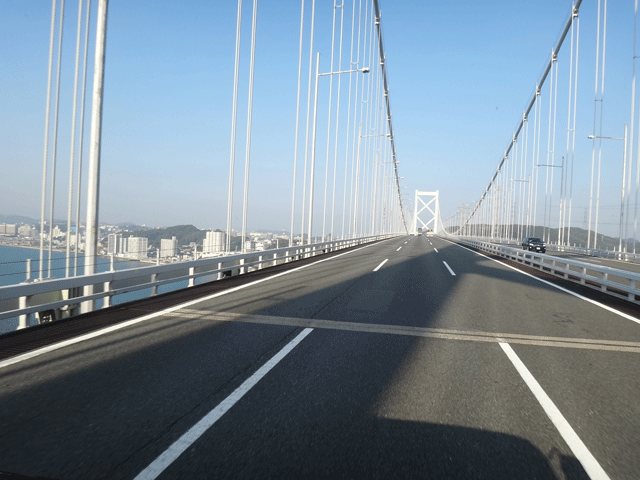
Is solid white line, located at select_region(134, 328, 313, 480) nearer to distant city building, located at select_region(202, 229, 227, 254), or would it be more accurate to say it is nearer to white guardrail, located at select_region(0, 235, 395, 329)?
white guardrail, located at select_region(0, 235, 395, 329)

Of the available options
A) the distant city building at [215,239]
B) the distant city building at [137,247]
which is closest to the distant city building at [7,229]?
the distant city building at [137,247]

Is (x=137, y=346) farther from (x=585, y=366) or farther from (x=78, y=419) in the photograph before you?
(x=585, y=366)

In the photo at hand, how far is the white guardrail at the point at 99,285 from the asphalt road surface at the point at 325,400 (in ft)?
3.63

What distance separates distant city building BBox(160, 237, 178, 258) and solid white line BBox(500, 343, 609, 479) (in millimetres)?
7101

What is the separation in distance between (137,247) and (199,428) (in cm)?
742

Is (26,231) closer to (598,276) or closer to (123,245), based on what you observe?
(123,245)

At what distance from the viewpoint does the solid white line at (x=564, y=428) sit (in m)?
3.12

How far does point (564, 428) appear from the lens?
147 inches

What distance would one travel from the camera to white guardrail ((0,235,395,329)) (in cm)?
645

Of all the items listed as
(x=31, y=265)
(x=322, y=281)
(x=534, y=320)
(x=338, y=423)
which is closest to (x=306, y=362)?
(x=338, y=423)

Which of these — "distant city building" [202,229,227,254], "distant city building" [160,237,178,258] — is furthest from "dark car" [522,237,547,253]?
"distant city building" [160,237,178,258]

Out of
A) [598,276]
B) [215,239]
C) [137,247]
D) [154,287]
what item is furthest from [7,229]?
[598,276]

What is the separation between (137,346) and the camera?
5.82m

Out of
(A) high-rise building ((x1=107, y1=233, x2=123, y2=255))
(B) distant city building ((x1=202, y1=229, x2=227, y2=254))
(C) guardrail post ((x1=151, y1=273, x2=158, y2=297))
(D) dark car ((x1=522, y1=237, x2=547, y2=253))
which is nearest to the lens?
(A) high-rise building ((x1=107, y1=233, x2=123, y2=255))
